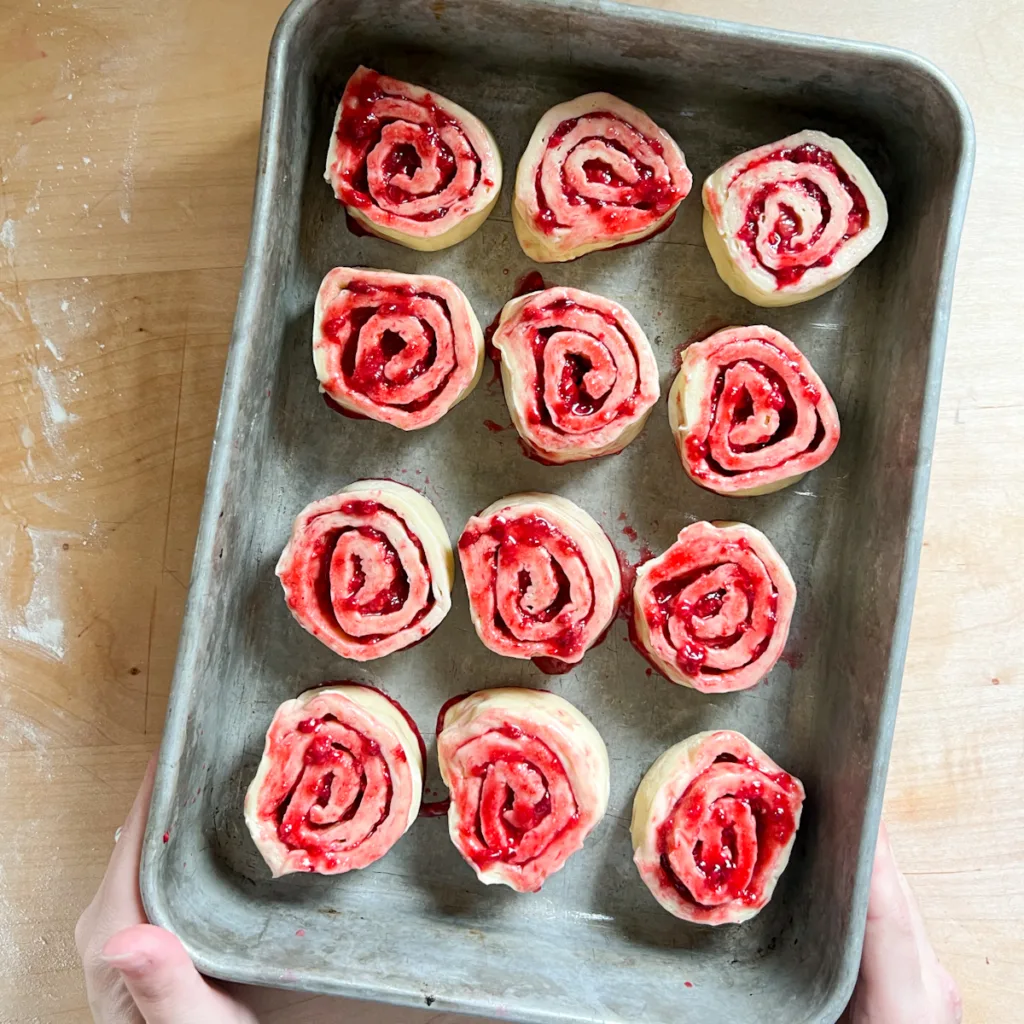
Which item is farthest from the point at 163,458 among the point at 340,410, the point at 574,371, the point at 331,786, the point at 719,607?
the point at 719,607

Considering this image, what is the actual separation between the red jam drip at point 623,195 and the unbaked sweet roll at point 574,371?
14 centimetres

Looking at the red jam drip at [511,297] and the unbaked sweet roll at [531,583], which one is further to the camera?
the red jam drip at [511,297]

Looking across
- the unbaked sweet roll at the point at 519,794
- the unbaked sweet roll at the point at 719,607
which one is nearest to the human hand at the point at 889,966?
the unbaked sweet roll at the point at 719,607

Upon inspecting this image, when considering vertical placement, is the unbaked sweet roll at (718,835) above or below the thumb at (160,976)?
above

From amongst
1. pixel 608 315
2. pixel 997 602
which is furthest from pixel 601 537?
pixel 997 602

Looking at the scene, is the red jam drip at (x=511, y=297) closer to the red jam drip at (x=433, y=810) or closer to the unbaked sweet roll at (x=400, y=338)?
the unbaked sweet roll at (x=400, y=338)

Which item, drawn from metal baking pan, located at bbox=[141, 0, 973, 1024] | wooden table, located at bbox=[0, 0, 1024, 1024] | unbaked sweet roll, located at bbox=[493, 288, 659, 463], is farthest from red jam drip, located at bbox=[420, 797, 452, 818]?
unbaked sweet roll, located at bbox=[493, 288, 659, 463]

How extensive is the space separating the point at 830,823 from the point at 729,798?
19 centimetres

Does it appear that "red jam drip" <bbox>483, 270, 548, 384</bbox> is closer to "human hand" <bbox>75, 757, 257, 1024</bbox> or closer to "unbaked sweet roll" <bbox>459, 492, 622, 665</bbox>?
"unbaked sweet roll" <bbox>459, 492, 622, 665</bbox>

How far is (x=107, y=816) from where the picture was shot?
188 cm

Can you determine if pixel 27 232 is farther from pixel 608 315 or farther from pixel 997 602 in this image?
pixel 997 602

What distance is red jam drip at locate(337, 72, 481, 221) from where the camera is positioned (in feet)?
5.68

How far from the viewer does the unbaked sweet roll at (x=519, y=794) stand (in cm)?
169

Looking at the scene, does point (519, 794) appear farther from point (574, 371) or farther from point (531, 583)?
point (574, 371)
